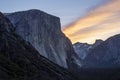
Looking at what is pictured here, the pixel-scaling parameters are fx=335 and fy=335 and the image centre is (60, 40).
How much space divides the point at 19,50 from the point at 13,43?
16.0 ft

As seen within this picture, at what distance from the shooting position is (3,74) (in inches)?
4085

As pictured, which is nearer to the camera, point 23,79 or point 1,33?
point 23,79

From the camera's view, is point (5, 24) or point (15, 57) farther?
point (5, 24)

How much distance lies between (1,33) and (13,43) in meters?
7.01

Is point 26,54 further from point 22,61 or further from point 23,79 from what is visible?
point 23,79

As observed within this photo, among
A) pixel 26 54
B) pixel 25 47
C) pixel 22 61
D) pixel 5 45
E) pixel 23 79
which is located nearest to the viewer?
pixel 23 79

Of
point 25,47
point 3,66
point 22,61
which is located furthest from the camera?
point 25,47

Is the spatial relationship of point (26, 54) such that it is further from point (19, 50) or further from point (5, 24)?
point (5, 24)

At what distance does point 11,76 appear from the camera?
346 ft

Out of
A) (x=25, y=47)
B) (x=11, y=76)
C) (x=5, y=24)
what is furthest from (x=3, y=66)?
(x=5, y=24)

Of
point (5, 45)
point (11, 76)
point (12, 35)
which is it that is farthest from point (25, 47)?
point (11, 76)

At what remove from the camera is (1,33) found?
15062 centimetres

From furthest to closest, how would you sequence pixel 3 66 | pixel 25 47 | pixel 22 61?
pixel 25 47, pixel 22 61, pixel 3 66

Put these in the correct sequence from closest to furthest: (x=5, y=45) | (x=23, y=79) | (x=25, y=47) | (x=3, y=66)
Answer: (x=23, y=79) < (x=3, y=66) < (x=5, y=45) < (x=25, y=47)
